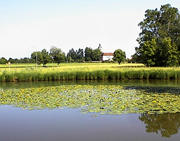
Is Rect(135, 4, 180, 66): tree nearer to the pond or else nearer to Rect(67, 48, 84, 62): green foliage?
the pond

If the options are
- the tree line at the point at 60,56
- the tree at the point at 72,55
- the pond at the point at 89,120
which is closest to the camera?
the pond at the point at 89,120

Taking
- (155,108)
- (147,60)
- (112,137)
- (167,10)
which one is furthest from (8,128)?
(167,10)

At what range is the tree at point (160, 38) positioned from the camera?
38125 millimetres

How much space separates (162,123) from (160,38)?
37181 mm

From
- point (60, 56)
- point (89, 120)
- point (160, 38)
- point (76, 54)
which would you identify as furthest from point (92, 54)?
point (89, 120)

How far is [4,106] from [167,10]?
3883cm

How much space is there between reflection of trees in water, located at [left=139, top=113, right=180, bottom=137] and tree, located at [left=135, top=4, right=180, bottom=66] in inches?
1180

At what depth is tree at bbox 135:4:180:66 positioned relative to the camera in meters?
38.1

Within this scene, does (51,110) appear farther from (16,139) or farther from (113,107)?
(16,139)

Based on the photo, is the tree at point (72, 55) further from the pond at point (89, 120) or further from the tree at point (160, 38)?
the pond at point (89, 120)

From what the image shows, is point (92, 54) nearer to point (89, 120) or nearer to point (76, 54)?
point (76, 54)

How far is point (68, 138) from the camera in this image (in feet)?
22.2

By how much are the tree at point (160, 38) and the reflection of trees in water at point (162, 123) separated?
98.3ft

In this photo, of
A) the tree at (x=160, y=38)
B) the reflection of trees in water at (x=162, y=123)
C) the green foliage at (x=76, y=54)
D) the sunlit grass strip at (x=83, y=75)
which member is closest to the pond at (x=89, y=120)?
the reflection of trees in water at (x=162, y=123)
